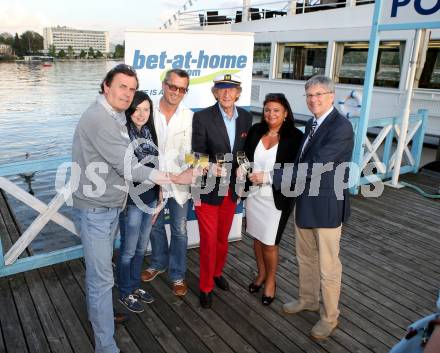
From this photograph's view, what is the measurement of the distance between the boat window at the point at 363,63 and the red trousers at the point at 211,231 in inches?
345

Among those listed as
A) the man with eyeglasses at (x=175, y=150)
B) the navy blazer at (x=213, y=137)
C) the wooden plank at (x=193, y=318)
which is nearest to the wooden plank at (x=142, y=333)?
the wooden plank at (x=193, y=318)

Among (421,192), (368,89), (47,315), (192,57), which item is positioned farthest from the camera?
(421,192)

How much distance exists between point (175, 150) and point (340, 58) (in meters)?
9.63

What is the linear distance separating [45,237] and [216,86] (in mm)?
5939

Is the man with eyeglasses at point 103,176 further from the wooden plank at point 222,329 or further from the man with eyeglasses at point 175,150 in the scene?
the wooden plank at point 222,329

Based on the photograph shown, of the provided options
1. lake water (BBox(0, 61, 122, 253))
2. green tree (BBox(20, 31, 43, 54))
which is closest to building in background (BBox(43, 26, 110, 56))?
green tree (BBox(20, 31, 43, 54))

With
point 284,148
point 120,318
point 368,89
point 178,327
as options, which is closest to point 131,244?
point 120,318

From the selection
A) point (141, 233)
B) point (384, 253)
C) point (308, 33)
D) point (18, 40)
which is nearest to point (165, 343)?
point (141, 233)

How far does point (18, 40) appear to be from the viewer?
124625 millimetres

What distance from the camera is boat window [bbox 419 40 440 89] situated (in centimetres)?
927

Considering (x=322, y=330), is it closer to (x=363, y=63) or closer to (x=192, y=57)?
(x=192, y=57)

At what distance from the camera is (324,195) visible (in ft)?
9.27

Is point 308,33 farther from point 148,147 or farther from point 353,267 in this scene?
point 148,147

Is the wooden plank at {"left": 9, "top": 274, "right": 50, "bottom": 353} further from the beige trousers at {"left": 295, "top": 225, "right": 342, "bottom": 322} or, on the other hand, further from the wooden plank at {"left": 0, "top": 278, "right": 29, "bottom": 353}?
the beige trousers at {"left": 295, "top": 225, "right": 342, "bottom": 322}
